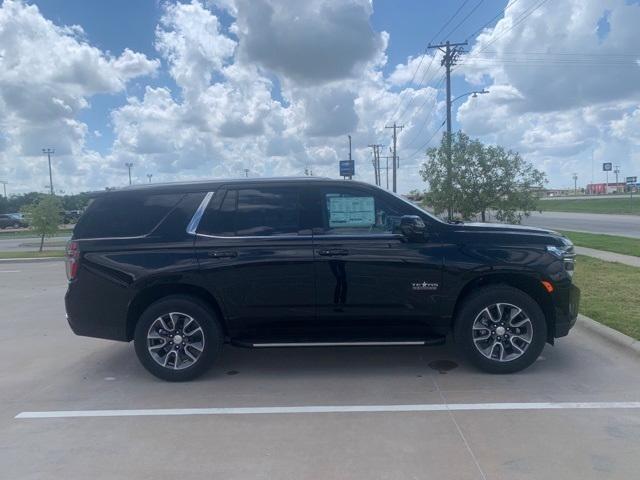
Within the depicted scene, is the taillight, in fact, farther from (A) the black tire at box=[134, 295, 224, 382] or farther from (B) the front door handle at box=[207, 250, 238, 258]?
(B) the front door handle at box=[207, 250, 238, 258]

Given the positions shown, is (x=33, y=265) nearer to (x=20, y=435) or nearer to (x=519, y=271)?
(x=20, y=435)

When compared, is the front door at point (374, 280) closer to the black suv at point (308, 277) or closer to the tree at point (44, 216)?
the black suv at point (308, 277)

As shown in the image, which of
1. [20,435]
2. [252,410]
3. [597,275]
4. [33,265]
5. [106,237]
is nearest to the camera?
[20,435]

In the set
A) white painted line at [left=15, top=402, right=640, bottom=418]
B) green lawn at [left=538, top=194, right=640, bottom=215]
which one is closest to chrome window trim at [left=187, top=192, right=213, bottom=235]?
white painted line at [left=15, top=402, right=640, bottom=418]

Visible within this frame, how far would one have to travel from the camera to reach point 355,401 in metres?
4.74

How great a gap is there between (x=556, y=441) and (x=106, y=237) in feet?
14.4

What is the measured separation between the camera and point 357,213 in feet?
17.7

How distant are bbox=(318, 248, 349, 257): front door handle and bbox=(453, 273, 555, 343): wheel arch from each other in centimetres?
122

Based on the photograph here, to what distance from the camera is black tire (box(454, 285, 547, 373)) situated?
520 centimetres

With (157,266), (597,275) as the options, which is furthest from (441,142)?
(157,266)

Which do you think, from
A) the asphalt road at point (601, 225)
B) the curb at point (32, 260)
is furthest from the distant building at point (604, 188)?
the curb at point (32, 260)

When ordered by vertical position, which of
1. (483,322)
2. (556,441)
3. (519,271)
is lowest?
(556,441)

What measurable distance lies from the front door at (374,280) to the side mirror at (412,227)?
76 mm

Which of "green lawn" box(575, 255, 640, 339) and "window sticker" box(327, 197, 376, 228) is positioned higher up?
"window sticker" box(327, 197, 376, 228)
